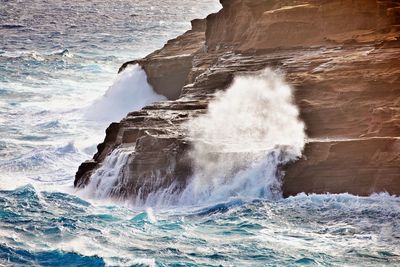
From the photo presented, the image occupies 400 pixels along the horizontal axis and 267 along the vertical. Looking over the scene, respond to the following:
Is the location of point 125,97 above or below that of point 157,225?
above

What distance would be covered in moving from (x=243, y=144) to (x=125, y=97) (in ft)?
64.1

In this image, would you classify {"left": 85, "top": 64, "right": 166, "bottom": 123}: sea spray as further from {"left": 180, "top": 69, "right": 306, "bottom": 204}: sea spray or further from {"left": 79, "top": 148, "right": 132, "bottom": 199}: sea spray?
{"left": 79, "top": 148, "right": 132, "bottom": 199}: sea spray

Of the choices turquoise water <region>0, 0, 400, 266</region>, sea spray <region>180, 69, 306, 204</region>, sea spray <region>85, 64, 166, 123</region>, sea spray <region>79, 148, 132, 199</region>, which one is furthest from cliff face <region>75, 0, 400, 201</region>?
sea spray <region>85, 64, 166, 123</region>

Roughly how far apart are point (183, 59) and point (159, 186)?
1651 cm

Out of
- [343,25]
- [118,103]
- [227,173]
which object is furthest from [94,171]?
[118,103]

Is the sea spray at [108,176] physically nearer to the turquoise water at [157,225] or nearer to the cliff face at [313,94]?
the cliff face at [313,94]

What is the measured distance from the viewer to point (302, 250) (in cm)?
2198

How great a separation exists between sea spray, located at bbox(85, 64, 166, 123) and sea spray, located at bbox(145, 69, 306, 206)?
44.8 feet

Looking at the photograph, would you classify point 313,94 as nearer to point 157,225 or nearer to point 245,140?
point 245,140

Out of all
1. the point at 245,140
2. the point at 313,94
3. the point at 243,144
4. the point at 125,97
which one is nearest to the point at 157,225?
the point at 243,144

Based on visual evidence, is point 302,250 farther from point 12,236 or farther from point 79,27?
point 79,27

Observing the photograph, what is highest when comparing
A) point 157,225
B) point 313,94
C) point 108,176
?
point 313,94

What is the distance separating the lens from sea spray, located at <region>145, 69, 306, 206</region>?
26453 millimetres

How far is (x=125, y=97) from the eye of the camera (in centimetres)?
4675
